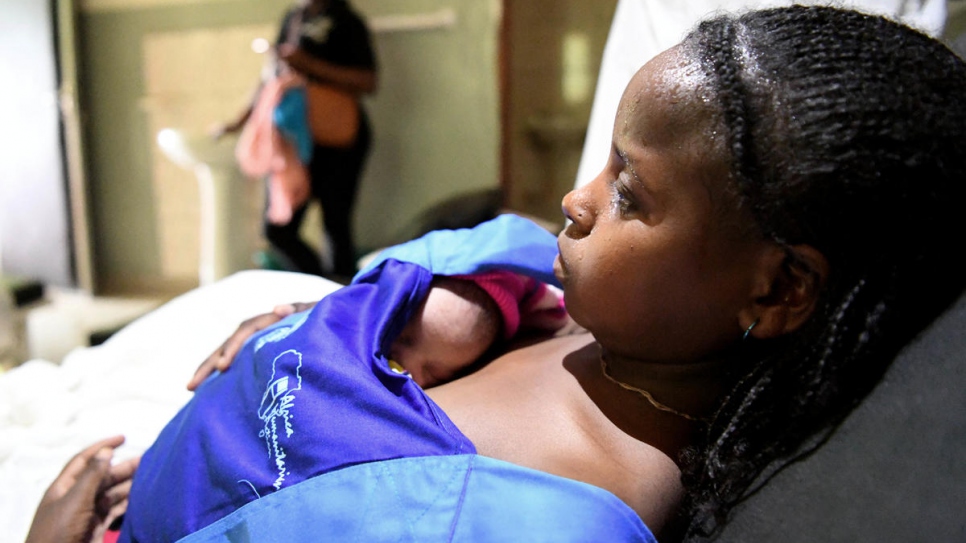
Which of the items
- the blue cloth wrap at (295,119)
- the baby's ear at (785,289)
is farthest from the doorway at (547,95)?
the baby's ear at (785,289)

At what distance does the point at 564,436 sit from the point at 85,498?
61cm

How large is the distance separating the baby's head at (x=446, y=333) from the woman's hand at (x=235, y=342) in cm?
24

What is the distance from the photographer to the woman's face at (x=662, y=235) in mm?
641

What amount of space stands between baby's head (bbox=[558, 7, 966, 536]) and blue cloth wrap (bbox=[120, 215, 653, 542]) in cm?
18

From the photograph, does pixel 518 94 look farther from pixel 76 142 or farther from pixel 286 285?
pixel 76 142

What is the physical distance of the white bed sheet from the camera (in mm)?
1007

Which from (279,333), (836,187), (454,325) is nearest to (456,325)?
(454,325)

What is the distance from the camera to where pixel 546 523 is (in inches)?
24.3

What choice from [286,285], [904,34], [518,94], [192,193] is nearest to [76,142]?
[192,193]

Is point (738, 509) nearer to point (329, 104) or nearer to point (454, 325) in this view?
point (454, 325)

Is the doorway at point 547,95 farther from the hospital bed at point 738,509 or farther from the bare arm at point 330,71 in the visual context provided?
the hospital bed at point 738,509

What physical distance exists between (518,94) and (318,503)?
96.9 inches

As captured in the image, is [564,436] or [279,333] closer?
[564,436]

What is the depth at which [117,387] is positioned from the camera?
116 centimetres
